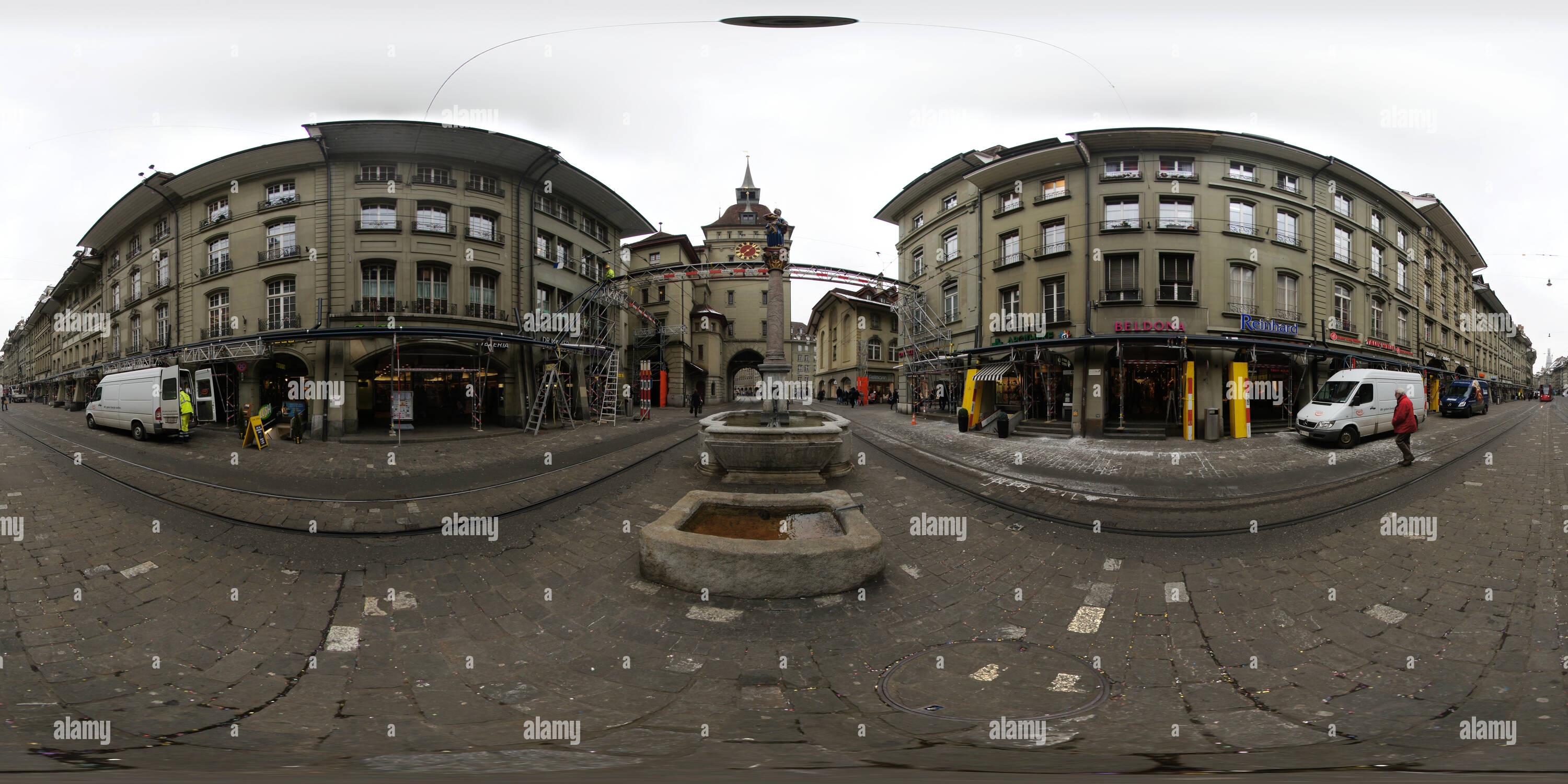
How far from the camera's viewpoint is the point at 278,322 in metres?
15.8

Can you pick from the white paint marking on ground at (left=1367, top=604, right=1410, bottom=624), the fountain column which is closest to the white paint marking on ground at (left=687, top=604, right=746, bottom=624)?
the white paint marking on ground at (left=1367, top=604, right=1410, bottom=624)

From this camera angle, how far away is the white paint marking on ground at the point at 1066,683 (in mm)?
3363

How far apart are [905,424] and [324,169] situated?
20990 mm

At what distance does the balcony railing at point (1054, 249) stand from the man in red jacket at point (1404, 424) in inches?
420

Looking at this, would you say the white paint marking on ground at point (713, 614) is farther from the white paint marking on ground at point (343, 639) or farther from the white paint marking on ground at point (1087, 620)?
the white paint marking on ground at point (1087, 620)

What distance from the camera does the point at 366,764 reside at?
2.65 m

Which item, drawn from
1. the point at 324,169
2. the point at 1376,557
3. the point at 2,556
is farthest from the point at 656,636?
the point at 324,169

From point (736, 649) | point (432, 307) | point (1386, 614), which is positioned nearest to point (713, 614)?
point (736, 649)

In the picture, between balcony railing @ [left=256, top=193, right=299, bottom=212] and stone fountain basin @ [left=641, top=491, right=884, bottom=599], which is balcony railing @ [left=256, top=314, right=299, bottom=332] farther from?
stone fountain basin @ [left=641, top=491, right=884, bottom=599]

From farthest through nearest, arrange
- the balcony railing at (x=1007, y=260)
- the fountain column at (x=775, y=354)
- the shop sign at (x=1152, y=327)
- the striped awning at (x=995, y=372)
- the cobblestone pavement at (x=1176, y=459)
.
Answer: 1. the balcony railing at (x=1007, y=260)
2. the striped awning at (x=995, y=372)
3. the shop sign at (x=1152, y=327)
4. the fountain column at (x=775, y=354)
5. the cobblestone pavement at (x=1176, y=459)

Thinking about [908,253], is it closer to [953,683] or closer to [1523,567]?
[1523,567]

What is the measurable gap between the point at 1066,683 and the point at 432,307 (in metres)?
18.6

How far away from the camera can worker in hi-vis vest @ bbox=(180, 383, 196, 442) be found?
13523 mm

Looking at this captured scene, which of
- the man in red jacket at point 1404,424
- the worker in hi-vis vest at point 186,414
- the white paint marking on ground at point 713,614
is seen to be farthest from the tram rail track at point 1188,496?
the worker in hi-vis vest at point 186,414
